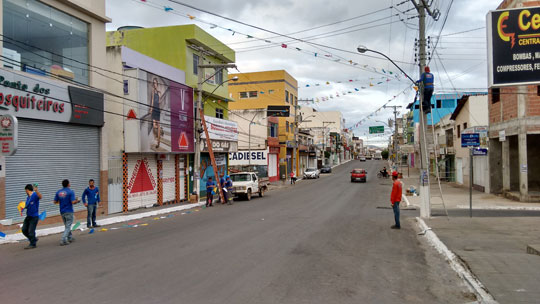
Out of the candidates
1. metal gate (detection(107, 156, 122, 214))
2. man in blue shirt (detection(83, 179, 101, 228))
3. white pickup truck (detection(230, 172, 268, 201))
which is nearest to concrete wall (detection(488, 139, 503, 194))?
white pickup truck (detection(230, 172, 268, 201))

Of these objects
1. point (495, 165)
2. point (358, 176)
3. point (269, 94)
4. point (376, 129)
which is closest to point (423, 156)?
point (495, 165)

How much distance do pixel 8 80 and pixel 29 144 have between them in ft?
7.73

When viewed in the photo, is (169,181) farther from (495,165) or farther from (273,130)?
(273,130)

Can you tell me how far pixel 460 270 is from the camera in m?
7.57

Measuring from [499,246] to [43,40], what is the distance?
16650 millimetres

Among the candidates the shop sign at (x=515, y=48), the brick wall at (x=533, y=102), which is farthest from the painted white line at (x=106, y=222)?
the brick wall at (x=533, y=102)

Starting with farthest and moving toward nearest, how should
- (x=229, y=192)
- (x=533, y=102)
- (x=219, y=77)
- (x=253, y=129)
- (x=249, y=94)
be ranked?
(x=249, y=94)
(x=253, y=129)
(x=219, y=77)
(x=229, y=192)
(x=533, y=102)

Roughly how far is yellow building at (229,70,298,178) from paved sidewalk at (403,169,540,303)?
123 ft

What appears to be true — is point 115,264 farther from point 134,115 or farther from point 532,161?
point 532,161

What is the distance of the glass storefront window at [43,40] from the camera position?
46.1 ft

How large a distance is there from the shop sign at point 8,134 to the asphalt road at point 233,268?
258 cm

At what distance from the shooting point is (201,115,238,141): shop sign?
92.3 ft

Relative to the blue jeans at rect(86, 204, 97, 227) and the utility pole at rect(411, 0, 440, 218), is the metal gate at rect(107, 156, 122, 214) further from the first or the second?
the utility pole at rect(411, 0, 440, 218)

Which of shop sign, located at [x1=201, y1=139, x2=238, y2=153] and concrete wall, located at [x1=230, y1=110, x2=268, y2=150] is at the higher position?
concrete wall, located at [x1=230, y1=110, x2=268, y2=150]
